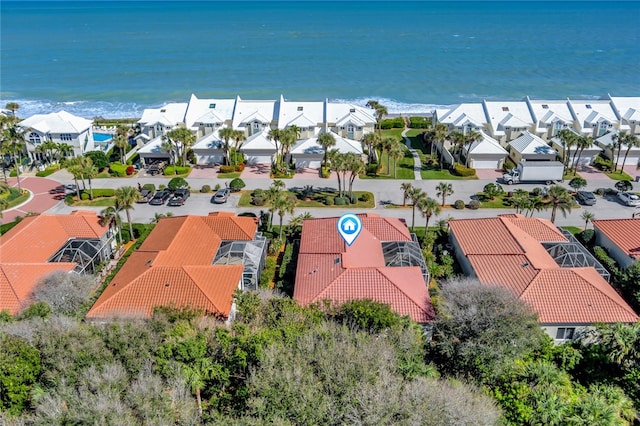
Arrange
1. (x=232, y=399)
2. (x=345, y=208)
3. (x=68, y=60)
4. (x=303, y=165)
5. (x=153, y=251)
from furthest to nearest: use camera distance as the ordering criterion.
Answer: (x=68, y=60)
(x=303, y=165)
(x=345, y=208)
(x=153, y=251)
(x=232, y=399)

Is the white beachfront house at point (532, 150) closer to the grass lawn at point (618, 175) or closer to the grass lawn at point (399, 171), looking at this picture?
the grass lawn at point (618, 175)

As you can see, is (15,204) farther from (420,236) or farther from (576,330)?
(576,330)

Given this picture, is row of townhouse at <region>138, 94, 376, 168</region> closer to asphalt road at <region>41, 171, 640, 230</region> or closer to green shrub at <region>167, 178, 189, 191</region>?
asphalt road at <region>41, 171, 640, 230</region>

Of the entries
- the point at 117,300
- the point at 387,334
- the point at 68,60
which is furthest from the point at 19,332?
the point at 68,60

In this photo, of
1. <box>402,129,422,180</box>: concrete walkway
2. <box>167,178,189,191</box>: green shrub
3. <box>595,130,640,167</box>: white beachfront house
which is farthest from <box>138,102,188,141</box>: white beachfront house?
<box>595,130,640,167</box>: white beachfront house

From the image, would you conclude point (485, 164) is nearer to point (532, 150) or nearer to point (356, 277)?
point (532, 150)

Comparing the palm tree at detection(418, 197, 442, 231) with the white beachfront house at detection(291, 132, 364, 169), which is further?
the white beachfront house at detection(291, 132, 364, 169)
